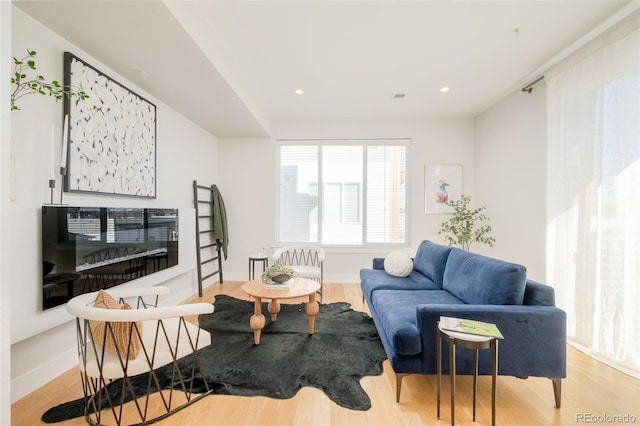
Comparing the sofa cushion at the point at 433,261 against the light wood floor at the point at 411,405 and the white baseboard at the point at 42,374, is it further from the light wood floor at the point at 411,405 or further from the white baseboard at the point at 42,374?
the white baseboard at the point at 42,374

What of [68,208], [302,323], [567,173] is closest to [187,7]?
[68,208]

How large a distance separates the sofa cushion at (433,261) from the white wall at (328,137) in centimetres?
130

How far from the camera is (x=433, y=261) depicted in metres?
3.01

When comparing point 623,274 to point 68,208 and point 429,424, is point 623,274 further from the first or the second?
point 68,208

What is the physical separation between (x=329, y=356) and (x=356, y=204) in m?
2.90

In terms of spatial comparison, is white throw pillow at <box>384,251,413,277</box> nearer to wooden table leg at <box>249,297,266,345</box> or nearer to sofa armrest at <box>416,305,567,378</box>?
sofa armrest at <box>416,305,567,378</box>

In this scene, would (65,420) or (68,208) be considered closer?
(65,420)

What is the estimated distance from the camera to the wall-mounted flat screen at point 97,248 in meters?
1.82

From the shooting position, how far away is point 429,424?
1580mm

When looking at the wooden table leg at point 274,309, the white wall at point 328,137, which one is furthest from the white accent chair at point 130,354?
the white wall at point 328,137

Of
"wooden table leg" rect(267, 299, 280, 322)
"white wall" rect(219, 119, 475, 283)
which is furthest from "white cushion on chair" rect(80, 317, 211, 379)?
"white wall" rect(219, 119, 475, 283)

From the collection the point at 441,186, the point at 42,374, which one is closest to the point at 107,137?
the point at 42,374

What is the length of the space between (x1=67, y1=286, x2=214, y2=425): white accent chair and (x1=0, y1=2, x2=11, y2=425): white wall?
439 millimetres

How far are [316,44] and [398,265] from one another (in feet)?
8.10
